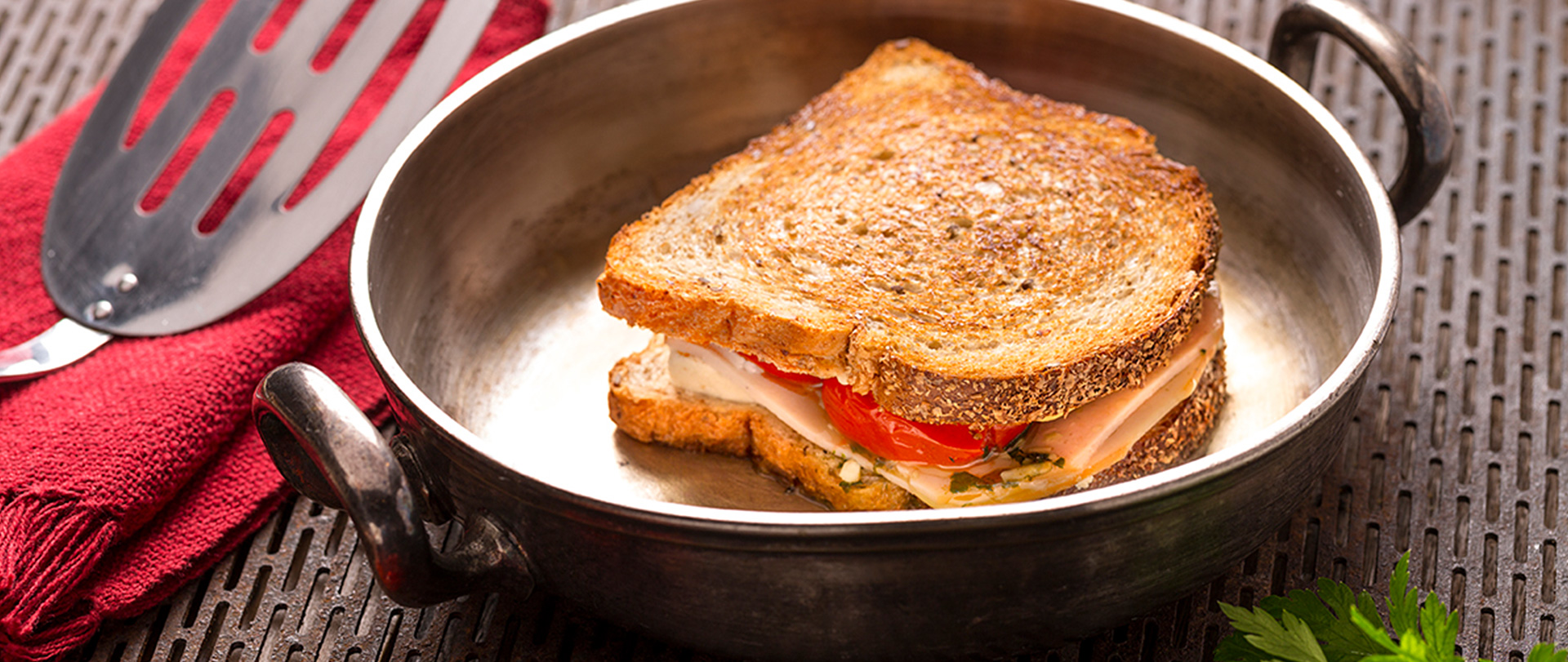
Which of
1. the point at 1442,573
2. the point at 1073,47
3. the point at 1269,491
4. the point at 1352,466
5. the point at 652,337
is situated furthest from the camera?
the point at 1073,47

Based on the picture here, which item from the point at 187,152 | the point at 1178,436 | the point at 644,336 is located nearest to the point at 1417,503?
the point at 1178,436

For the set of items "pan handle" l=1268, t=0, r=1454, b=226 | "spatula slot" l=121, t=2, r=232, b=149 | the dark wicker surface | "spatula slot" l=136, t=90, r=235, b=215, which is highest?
"pan handle" l=1268, t=0, r=1454, b=226

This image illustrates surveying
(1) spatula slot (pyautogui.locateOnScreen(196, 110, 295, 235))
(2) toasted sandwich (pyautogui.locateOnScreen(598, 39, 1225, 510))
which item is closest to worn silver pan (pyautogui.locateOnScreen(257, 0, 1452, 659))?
(2) toasted sandwich (pyautogui.locateOnScreen(598, 39, 1225, 510))

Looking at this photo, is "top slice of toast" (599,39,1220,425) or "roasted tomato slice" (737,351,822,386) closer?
"top slice of toast" (599,39,1220,425)

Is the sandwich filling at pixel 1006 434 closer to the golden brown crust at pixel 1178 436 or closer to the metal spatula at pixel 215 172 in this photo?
the golden brown crust at pixel 1178 436

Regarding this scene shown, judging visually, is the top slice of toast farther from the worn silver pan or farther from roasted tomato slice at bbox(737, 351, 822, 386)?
the worn silver pan

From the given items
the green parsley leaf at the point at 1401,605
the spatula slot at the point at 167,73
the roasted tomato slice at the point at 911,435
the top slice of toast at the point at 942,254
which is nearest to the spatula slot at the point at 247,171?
the spatula slot at the point at 167,73

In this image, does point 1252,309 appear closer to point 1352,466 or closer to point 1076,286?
point 1352,466

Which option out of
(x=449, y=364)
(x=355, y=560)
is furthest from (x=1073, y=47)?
(x=355, y=560)
